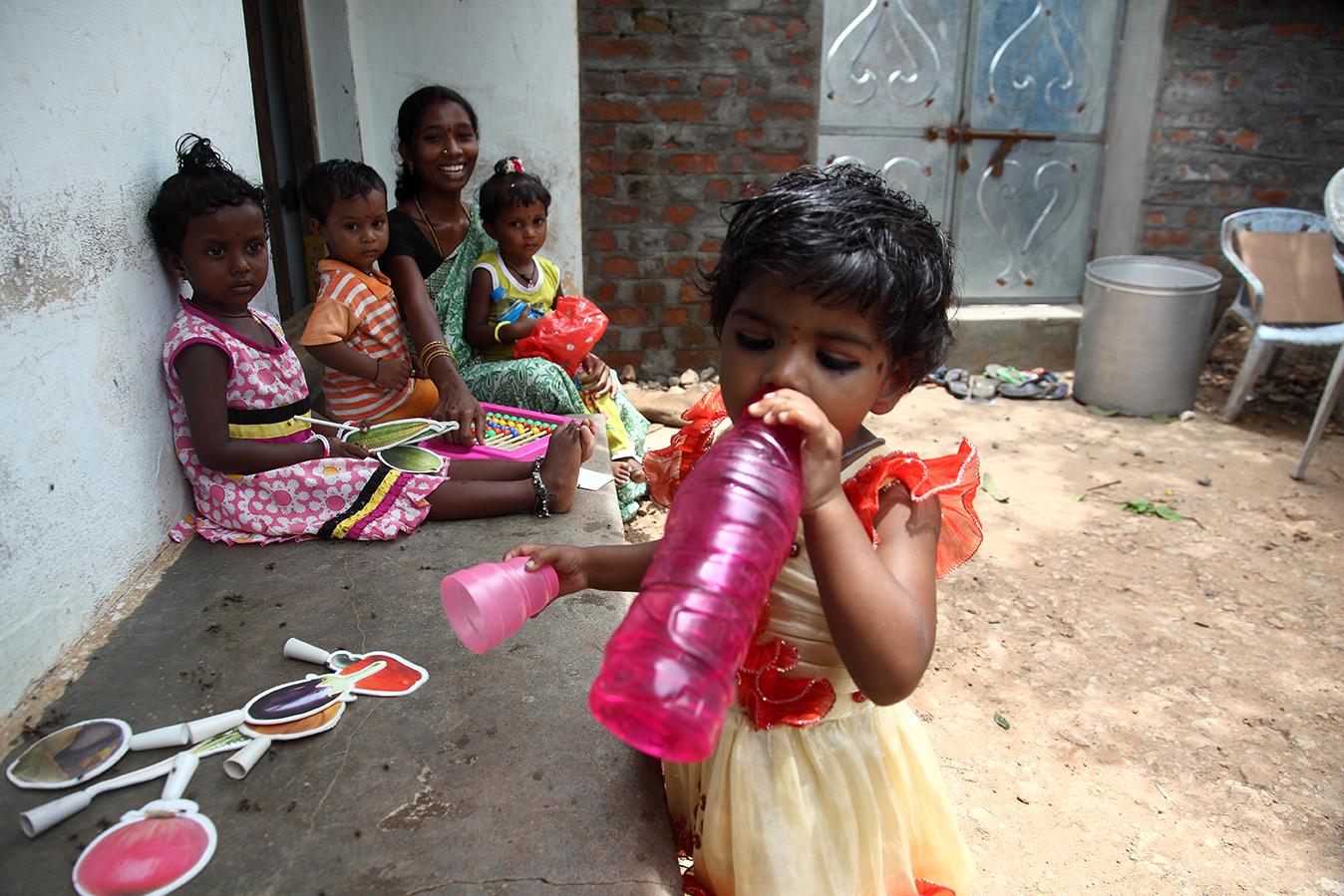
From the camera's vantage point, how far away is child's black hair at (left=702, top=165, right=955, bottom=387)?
1.19 meters

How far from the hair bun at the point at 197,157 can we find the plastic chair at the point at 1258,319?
209 inches

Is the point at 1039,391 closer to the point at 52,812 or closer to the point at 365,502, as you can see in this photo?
the point at 365,502

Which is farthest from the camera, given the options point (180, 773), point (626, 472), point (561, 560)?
point (626, 472)

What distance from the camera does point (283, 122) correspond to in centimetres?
418

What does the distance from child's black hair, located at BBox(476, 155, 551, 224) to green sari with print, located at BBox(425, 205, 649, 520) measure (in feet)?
0.35

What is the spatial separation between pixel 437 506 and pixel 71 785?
1.24 meters

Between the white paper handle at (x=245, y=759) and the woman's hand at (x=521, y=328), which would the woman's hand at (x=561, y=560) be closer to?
the white paper handle at (x=245, y=759)

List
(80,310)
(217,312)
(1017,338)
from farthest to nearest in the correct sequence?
(1017,338) → (217,312) → (80,310)

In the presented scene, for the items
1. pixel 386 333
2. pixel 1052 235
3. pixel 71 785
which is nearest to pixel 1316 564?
pixel 1052 235

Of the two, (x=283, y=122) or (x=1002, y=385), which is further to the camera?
(x=1002, y=385)

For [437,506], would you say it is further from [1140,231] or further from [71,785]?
[1140,231]

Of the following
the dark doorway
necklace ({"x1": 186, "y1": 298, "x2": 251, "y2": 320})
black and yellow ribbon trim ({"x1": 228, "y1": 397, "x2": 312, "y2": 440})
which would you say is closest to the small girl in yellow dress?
black and yellow ribbon trim ({"x1": 228, "y1": 397, "x2": 312, "y2": 440})

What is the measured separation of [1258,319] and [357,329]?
505 centimetres

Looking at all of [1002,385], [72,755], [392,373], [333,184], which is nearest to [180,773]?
[72,755]
